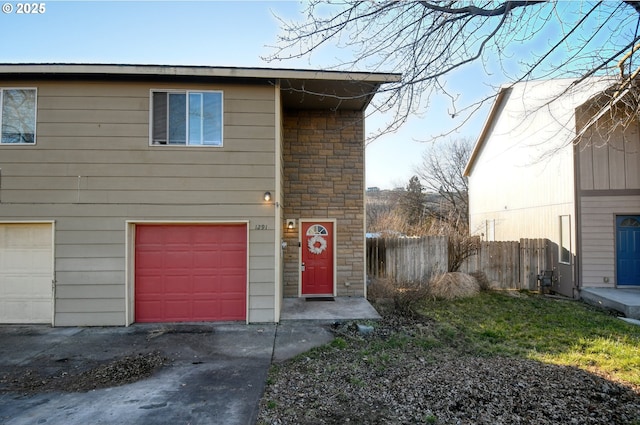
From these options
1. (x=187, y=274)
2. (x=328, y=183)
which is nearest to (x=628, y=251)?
(x=328, y=183)

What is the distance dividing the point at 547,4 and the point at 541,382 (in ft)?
14.9

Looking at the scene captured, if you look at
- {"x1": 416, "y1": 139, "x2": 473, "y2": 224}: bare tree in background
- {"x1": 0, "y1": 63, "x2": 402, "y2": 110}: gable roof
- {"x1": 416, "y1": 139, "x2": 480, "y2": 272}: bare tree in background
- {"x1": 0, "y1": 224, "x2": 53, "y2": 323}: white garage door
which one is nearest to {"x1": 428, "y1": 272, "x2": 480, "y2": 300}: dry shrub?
{"x1": 0, "y1": 63, "x2": 402, "y2": 110}: gable roof

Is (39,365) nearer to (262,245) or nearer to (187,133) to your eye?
(262,245)

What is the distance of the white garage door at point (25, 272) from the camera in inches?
285

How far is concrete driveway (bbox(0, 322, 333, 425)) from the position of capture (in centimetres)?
373

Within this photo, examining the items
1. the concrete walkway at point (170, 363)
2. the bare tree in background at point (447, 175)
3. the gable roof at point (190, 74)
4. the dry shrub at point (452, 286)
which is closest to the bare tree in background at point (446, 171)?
the bare tree in background at point (447, 175)

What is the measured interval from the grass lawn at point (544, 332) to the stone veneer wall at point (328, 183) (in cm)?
232

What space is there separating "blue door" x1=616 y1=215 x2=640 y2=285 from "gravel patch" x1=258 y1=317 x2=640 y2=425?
23.5 feet

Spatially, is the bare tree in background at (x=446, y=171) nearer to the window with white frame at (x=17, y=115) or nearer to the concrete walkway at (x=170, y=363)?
the concrete walkway at (x=170, y=363)

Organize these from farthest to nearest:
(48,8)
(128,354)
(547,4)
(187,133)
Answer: (187,133), (48,8), (128,354), (547,4)

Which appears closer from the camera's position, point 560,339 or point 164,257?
point 560,339

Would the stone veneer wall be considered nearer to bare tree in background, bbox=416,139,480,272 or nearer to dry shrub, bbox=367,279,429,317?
dry shrub, bbox=367,279,429,317

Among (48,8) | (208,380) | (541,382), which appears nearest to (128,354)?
(208,380)

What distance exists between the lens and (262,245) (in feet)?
23.9
